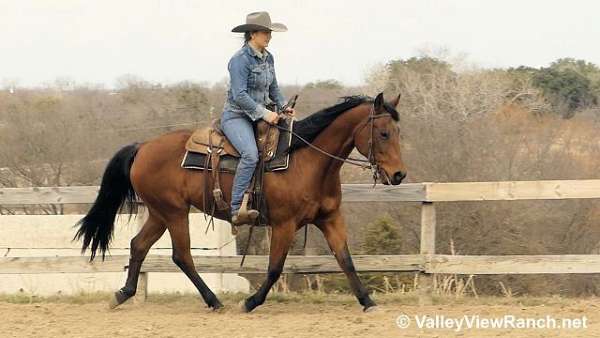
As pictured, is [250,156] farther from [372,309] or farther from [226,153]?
[372,309]

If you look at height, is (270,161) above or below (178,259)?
above

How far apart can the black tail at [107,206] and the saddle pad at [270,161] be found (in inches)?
30.5

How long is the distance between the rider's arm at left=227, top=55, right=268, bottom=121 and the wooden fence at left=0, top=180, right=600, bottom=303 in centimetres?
138

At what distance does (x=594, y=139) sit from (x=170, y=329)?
15.9 meters

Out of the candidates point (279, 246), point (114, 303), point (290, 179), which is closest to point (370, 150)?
point (290, 179)

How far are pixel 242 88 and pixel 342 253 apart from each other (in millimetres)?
1685

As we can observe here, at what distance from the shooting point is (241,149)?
20.9 ft

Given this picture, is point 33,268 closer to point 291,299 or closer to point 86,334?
point 86,334

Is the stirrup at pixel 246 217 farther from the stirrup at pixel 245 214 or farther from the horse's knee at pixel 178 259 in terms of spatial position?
the horse's knee at pixel 178 259

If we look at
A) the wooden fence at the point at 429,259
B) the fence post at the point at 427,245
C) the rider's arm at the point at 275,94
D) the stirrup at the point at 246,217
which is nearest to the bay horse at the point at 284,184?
the stirrup at the point at 246,217

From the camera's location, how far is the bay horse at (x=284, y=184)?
20.4 ft

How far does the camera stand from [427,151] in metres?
15.7

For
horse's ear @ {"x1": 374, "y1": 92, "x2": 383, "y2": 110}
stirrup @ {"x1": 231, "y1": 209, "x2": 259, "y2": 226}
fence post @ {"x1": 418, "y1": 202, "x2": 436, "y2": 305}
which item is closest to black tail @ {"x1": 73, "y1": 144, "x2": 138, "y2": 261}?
stirrup @ {"x1": 231, "y1": 209, "x2": 259, "y2": 226}

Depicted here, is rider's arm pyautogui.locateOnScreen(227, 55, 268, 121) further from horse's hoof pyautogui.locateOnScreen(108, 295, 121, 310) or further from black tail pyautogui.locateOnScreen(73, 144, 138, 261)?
horse's hoof pyautogui.locateOnScreen(108, 295, 121, 310)
